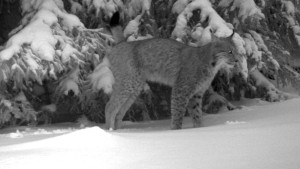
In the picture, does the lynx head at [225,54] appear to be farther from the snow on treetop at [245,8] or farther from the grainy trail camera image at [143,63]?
the snow on treetop at [245,8]

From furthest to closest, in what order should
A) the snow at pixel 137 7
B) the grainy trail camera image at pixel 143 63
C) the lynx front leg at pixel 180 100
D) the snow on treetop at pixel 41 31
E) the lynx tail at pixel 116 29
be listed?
the snow at pixel 137 7 < the lynx tail at pixel 116 29 < the lynx front leg at pixel 180 100 < the grainy trail camera image at pixel 143 63 < the snow on treetop at pixel 41 31

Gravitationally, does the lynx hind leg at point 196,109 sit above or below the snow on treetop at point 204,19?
below

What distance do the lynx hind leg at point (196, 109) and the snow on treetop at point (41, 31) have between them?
1.93 meters

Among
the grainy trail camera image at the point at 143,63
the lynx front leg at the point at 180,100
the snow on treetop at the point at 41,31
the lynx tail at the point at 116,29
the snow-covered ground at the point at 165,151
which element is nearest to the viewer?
the snow-covered ground at the point at 165,151

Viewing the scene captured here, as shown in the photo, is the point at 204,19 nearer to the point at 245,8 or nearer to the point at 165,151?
the point at 245,8

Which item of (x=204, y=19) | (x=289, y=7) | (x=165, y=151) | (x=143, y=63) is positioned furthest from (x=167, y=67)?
(x=165, y=151)

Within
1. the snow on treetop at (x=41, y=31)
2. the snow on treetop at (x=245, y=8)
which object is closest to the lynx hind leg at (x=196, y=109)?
the snow on treetop at (x=245, y=8)

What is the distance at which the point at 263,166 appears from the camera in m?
2.38

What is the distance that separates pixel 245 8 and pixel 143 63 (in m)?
1.68

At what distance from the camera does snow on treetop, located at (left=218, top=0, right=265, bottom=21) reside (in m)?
6.70

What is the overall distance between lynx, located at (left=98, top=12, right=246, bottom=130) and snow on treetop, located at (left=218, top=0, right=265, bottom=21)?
0.58 metres

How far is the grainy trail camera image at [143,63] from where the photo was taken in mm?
6145

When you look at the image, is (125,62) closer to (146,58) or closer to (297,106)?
(146,58)

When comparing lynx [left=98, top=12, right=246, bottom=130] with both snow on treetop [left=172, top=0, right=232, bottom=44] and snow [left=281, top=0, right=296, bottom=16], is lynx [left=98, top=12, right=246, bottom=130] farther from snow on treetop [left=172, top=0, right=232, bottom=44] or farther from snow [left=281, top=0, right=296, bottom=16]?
snow [left=281, top=0, right=296, bottom=16]
